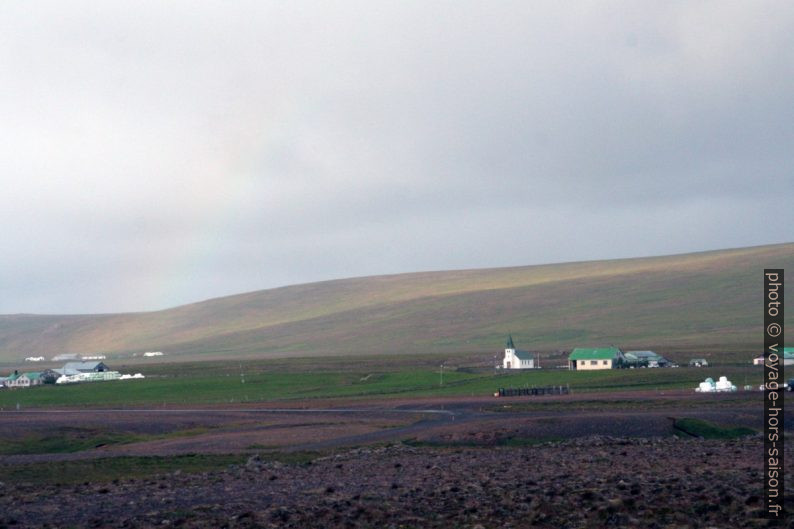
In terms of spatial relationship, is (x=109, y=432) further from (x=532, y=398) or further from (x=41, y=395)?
(x=41, y=395)

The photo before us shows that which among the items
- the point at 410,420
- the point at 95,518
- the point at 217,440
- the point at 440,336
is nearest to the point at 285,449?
the point at 217,440

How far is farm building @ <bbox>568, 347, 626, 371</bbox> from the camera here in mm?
111213

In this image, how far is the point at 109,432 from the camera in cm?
5419

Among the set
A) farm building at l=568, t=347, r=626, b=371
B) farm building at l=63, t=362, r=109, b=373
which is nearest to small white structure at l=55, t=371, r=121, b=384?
farm building at l=63, t=362, r=109, b=373

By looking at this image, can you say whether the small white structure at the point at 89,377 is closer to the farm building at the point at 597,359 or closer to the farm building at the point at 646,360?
the farm building at the point at 597,359

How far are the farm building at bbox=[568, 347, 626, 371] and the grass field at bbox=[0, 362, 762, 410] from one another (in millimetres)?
8790

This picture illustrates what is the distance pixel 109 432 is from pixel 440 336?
14481 cm

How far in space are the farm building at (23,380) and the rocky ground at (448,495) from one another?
10044 cm

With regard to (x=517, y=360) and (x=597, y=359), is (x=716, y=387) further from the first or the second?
(x=517, y=360)

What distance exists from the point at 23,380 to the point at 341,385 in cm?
5045

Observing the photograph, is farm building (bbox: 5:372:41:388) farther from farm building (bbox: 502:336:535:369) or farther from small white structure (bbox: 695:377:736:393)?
small white structure (bbox: 695:377:736:393)

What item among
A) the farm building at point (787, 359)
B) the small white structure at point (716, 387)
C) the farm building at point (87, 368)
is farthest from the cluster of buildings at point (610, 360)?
the farm building at point (87, 368)

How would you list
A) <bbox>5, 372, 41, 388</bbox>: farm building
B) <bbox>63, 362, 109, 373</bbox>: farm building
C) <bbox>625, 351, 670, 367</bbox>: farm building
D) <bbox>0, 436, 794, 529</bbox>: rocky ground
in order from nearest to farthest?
<bbox>0, 436, 794, 529</bbox>: rocky ground < <bbox>625, 351, 670, 367</bbox>: farm building < <bbox>5, 372, 41, 388</bbox>: farm building < <bbox>63, 362, 109, 373</bbox>: farm building

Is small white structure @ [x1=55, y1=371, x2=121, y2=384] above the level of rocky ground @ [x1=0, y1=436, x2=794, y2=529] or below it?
below
